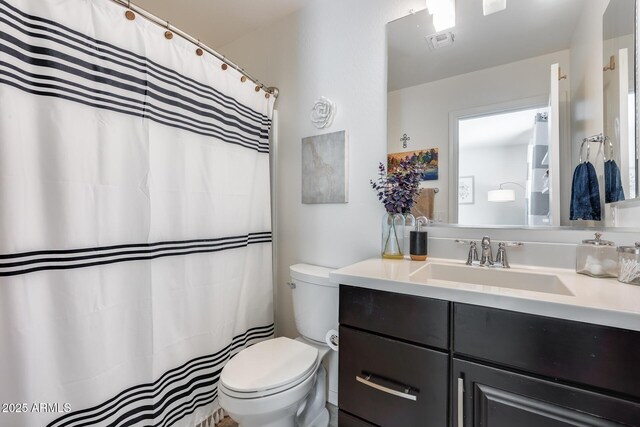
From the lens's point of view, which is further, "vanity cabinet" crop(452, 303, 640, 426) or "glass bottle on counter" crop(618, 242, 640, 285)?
"glass bottle on counter" crop(618, 242, 640, 285)

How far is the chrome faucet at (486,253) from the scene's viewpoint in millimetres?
1125

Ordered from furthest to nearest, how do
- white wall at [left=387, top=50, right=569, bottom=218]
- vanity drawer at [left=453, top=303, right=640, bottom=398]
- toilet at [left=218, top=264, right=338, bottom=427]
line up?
white wall at [left=387, top=50, right=569, bottom=218], toilet at [left=218, top=264, right=338, bottom=427], vanity drawer at [left=453, top=303, right=640, bottom=398]

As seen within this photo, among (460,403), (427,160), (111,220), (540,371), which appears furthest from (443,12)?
(111,220)

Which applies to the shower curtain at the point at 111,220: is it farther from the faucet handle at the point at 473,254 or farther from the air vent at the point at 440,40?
the faucet handle at the point at 473,254

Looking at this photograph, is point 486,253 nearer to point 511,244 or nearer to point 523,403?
point 511,244

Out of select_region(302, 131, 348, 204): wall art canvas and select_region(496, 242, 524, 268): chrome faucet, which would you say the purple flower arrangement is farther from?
select_region(496, 242, 524, 268): chrome faucet

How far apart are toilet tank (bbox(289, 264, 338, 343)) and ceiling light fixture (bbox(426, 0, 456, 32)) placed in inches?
52.3

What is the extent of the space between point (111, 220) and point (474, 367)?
1289 mm

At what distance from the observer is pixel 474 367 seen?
754 millimetres

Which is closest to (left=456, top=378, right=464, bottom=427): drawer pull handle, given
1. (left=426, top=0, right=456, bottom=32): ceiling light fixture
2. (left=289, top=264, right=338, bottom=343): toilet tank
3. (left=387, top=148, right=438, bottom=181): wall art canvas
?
(left=289, top=264, right=338, bottom=343): toilet tank

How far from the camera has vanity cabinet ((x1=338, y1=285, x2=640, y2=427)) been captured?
2.03ft

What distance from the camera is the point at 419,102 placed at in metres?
1.37

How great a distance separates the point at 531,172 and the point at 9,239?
1.84m

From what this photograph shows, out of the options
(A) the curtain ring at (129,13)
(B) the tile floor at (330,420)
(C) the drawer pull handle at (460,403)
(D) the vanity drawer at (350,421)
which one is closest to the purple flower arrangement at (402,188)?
(C) the drawer pull handle at (460,403)
